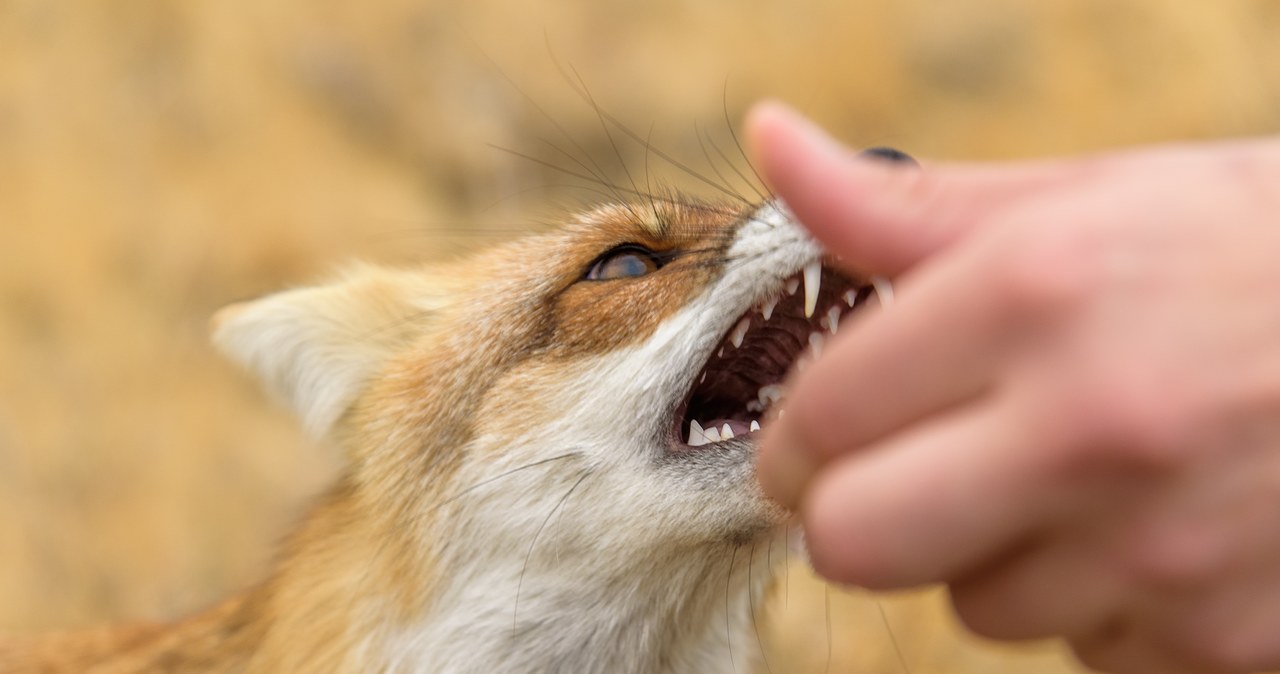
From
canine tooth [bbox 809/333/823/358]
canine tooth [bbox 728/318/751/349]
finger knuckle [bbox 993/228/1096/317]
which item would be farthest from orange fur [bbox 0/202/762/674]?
finger knuckle [bbox 993/228/1096/317]

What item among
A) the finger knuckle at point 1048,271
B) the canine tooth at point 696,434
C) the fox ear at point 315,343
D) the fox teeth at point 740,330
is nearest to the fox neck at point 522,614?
the canine tooth at point 696,434

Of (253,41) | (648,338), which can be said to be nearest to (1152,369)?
(648,338)

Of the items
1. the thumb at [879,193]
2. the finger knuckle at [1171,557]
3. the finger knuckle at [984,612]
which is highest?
the thumb at [879,193]

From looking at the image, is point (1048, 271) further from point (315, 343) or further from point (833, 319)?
point (315, 343)

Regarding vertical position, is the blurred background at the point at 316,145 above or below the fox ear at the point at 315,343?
above

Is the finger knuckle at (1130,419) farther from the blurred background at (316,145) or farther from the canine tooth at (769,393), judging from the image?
the blurred background at (316,145)

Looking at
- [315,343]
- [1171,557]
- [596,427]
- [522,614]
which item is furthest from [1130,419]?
[315,343]

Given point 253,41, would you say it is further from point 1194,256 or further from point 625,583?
point 1194,256
